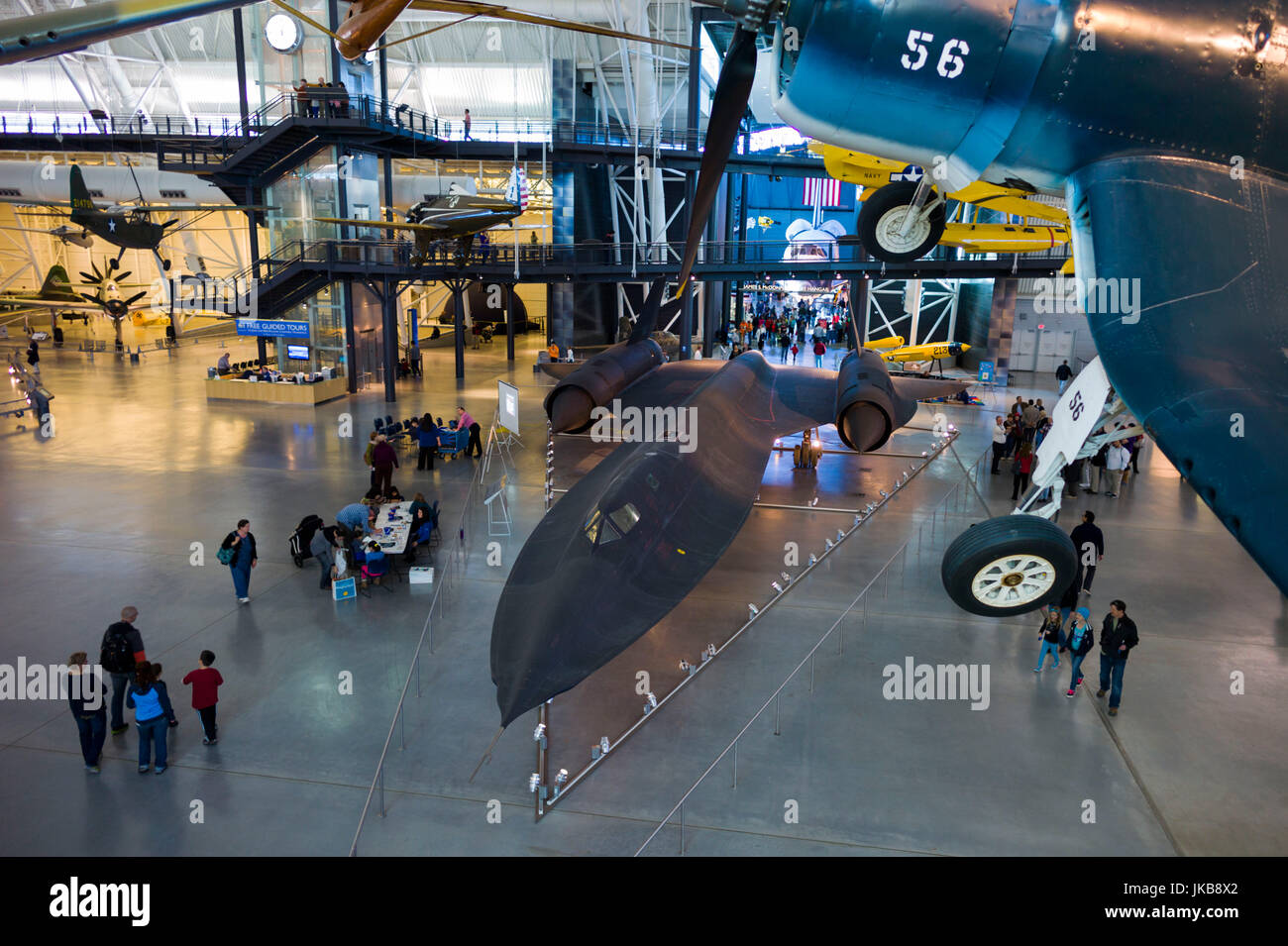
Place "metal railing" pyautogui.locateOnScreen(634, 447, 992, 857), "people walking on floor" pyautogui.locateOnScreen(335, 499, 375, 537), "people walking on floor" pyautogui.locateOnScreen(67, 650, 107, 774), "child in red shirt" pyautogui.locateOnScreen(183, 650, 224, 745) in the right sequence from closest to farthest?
"metal railing" pyautogui.locateOnScreen(634, 447, 992, 857) → "people walking on floor" pyautogui.locateOnScreen(67, 650, 107, 774) → "child in red shirt" pyautogui.locateOnScreen(183, 650, 224, 745) → "people walking on floor" pyautogui.locateOnScreen(335, 499, 375, 537)

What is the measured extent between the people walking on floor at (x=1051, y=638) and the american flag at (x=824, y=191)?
41.9 m

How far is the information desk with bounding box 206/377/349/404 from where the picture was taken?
90.9 ft

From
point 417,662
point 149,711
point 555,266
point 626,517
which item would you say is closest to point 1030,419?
point 626,517

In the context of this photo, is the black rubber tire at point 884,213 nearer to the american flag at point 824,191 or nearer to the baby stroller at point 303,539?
the baby stroller at point 303,539

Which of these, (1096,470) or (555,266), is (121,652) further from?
(555,266)

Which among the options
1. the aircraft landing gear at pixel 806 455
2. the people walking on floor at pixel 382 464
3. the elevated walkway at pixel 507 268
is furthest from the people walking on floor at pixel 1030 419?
Answer: the people walking on floor at pixel 382 464

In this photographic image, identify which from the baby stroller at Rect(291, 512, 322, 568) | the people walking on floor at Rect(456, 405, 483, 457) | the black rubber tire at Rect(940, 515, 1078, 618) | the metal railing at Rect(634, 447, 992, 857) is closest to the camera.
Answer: the black rubber tire at Rect(940, 515, 1078, 618)

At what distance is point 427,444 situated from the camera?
20109 mm

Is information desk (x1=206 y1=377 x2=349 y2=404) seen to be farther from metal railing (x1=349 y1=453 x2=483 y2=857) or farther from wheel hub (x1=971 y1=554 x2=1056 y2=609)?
wheel hub (x1=971 y1=554 x2=1056 y2=609)

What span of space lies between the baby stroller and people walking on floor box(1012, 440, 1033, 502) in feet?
46.3

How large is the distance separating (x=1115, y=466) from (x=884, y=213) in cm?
923

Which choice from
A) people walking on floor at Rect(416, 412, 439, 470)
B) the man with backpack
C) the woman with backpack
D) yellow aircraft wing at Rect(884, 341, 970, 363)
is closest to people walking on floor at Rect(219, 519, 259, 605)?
the man with backpack

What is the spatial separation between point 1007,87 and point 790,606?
30.5 feet

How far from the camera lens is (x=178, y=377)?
32.7 m
